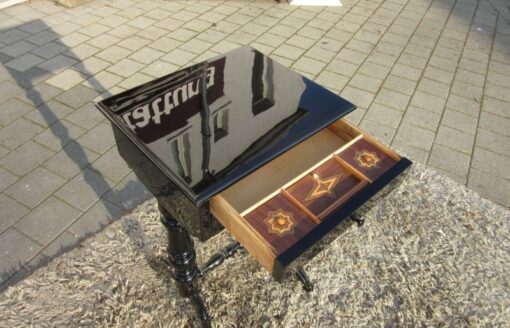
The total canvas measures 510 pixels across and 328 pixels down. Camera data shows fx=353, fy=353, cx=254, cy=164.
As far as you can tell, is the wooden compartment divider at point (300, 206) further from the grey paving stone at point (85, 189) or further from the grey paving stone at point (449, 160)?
the grey paving stone at point (449, 160)

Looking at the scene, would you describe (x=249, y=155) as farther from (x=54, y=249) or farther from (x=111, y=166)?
(x=111, y=166)

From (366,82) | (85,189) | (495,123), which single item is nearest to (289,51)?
(366,82)

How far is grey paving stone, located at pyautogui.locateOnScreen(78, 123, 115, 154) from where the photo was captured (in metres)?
3.72

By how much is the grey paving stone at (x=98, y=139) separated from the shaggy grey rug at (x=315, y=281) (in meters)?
0.98

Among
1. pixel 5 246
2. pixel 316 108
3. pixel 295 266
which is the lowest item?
pixel 5 246

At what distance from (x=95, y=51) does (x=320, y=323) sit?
15.4ft

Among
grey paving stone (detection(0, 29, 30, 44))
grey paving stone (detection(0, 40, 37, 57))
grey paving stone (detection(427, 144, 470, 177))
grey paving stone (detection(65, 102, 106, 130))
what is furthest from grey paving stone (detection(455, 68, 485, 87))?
grey paving stone (detection(0, 29, 30, 44))

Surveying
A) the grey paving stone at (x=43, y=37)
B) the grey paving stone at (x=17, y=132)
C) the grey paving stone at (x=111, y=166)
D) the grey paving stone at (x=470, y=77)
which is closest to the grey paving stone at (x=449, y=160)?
the grey paving stone at (x=470, y=77)

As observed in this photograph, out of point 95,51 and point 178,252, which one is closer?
point 178,252

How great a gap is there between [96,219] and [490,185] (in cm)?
397

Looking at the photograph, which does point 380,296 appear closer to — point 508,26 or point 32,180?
point 32,180

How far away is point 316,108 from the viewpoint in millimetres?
1857

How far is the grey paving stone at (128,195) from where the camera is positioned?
10.7 ft

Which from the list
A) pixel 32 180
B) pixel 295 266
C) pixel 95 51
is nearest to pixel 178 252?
pixel 295 266
